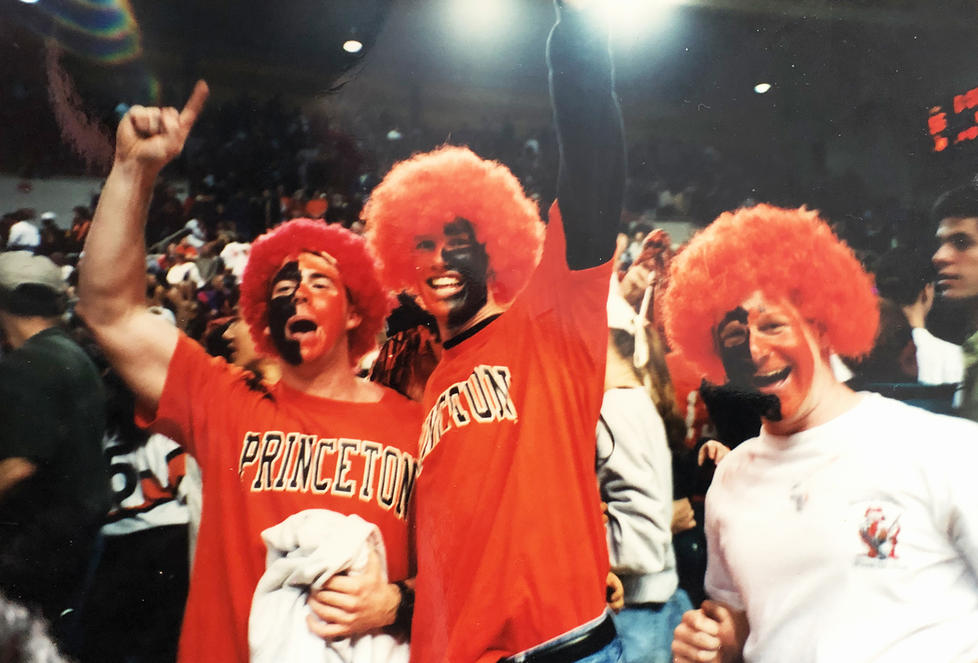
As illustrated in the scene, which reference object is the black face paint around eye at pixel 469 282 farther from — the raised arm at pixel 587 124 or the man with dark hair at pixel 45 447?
the man with dark hair at pixel 45 447

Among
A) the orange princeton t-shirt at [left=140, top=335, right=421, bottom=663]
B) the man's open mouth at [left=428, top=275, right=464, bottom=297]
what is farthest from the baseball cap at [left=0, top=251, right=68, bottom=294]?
the man's open mouth at [left=428, top=275, right=464, bottom=297]

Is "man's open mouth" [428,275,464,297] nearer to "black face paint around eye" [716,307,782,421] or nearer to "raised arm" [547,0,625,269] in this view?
"raised arm" [547,0,625,269]

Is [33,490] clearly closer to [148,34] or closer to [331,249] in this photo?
[331,249]

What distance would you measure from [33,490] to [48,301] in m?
0.38

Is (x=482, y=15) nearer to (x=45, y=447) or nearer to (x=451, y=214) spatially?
(x=451, y=214)

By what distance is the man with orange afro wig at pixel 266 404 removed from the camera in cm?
133

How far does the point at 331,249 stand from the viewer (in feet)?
4.62

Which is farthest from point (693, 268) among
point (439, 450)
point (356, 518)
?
point (356, 518)

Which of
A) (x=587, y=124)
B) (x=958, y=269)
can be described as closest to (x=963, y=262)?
(x=958, y=269)

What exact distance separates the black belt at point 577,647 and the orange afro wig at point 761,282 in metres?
0.58

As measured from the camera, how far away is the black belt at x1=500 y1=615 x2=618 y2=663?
1.30m

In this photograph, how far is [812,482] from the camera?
1.42 metres

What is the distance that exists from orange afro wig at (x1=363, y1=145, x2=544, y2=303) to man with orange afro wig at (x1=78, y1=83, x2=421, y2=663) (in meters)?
0.07

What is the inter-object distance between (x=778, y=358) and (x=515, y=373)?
1.95ft
